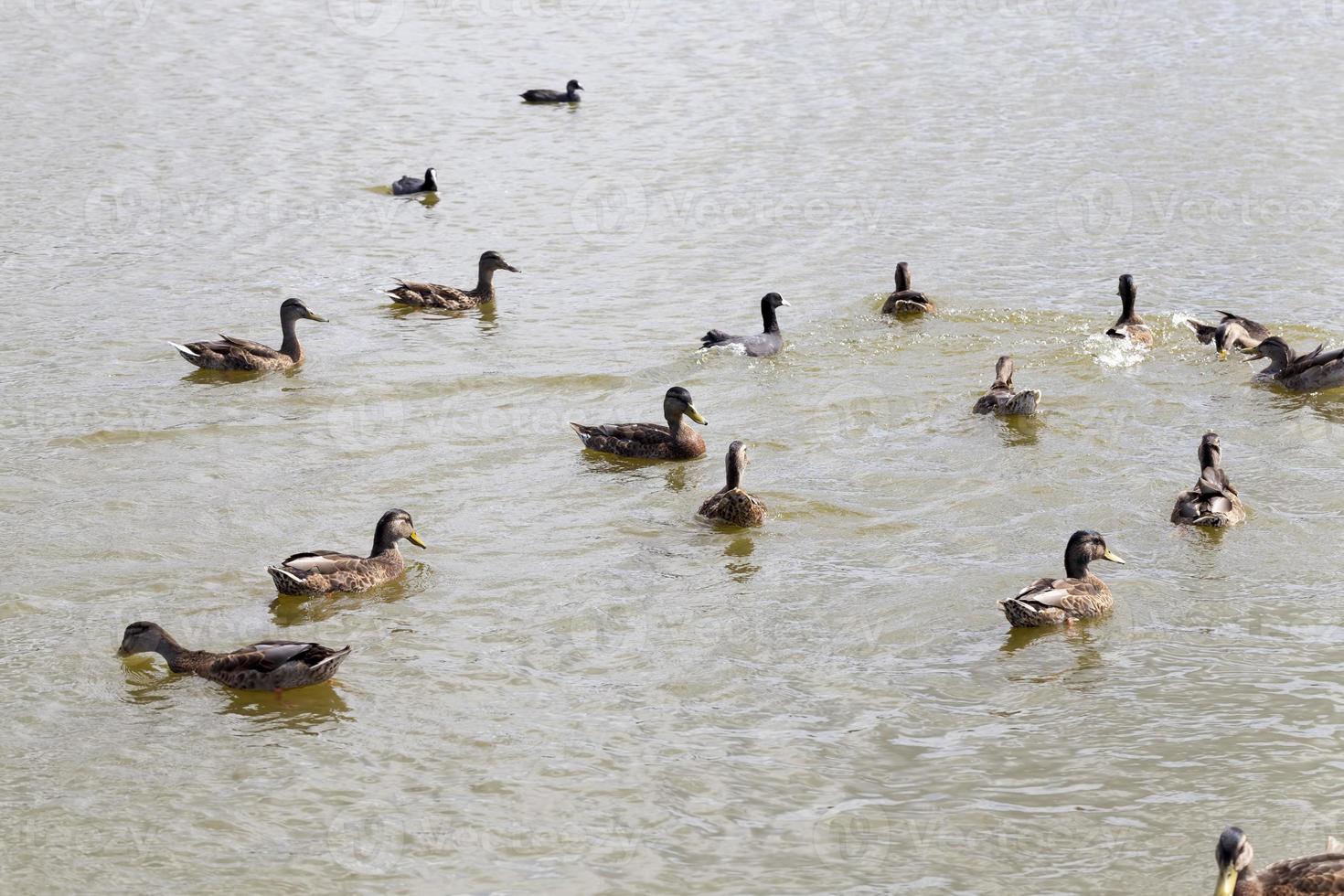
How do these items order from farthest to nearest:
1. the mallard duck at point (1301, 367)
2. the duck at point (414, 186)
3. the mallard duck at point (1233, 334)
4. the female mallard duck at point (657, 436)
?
the duck at point (414, 186), the mallard duck at point (1233, 334), the mallard duck at point (1301, 367), the female mallard duck at point (657, 436)

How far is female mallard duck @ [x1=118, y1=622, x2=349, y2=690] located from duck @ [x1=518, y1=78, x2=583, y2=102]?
901 inches

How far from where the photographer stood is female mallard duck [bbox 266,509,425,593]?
11969 mm

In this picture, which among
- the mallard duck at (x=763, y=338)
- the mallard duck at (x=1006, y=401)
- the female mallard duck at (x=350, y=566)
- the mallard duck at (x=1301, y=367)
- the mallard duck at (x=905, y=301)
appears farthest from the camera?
the mallard duck at (x=905, y=301)

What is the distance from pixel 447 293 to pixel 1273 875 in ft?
46.5

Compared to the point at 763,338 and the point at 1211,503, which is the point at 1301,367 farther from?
the point at 763,338

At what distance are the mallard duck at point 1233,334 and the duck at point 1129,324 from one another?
2.22 feet

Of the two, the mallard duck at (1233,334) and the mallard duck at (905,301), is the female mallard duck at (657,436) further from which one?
the mallard duck at (1233,334)

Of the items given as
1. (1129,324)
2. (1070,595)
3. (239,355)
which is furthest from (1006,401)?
(239,355)

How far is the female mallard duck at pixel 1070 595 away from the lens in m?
11.2

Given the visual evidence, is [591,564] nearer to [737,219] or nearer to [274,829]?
[274,829]

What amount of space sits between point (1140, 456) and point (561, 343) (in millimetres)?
7144

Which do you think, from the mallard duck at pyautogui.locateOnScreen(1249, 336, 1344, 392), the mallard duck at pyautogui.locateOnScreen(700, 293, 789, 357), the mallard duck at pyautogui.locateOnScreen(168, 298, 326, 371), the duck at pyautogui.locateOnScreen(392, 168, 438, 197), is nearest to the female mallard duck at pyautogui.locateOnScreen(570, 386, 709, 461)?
the mallard duck at pyautogui.locateOnScreen(700, 293, 789, 357)

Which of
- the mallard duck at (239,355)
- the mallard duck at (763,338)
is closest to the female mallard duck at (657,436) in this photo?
the mallard duck at (763,338)

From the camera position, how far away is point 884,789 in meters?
9.34
